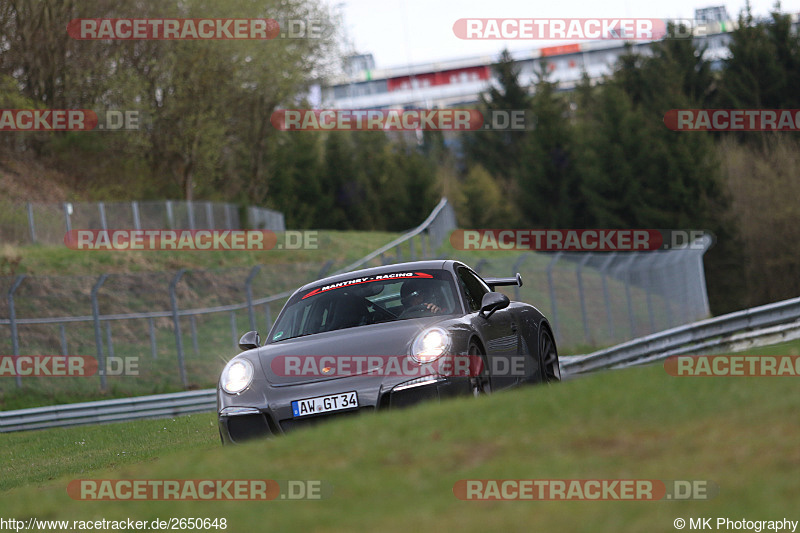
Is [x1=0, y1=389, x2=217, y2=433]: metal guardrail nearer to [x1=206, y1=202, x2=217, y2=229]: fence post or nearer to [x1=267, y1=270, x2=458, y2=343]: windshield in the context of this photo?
[x1=267, y1=270, x2=458, y2=343]: windshield

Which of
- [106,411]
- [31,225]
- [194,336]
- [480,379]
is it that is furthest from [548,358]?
[31,225]

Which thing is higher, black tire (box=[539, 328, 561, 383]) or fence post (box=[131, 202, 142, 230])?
fence post (box=[131, 202, 142, 230])

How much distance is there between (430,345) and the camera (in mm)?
8016

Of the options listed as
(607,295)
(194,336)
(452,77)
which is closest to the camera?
(194,336)

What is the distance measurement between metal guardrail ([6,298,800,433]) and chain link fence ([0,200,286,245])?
1517 cm

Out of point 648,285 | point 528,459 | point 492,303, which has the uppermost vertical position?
point 492,303

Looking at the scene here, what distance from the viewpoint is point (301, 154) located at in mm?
68125

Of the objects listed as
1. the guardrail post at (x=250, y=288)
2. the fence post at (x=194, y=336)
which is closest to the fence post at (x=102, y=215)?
the fence post at (x=194, y=336)

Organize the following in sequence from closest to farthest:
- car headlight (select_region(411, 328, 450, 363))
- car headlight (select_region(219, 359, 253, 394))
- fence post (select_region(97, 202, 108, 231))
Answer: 1. car headlight (select_region(411, 328, 450, 363))
2. car headlight (select_region(219, 359, 253, 394))
3. fence post (select_region(97, 202, 108, 231))

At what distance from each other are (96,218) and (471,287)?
25057 millimetres

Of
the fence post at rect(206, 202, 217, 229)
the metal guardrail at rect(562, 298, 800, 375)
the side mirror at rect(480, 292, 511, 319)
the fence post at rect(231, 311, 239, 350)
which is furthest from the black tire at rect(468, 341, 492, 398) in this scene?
the fence post at rect(206, 202, 217, 229)

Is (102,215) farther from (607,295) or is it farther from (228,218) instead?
(607,295)

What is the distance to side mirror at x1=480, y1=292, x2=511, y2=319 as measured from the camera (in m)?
9.04

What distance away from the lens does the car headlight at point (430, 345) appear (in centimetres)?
792
